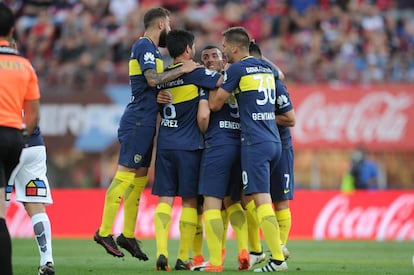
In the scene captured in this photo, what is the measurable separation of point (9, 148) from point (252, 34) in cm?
1864

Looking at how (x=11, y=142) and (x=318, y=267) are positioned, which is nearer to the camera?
(x=11, y=142)

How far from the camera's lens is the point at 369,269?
39.4 ft

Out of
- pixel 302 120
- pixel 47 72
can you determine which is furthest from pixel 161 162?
pixel 47 72

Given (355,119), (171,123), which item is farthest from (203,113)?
(355,119)

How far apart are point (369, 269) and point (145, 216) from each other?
9961 millimetres

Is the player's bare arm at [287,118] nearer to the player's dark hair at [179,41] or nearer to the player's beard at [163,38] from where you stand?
the player's dark hair at [179,41]

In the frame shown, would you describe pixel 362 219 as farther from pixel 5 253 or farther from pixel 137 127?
pixel 5 253

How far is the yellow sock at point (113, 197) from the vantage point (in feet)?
38.3

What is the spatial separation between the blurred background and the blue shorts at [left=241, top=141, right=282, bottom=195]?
12.8 metres

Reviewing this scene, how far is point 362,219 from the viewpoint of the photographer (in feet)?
69.9

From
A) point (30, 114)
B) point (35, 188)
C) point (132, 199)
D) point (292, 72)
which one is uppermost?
point (292, 72)

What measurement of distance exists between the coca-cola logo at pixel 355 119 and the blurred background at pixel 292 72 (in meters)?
0.02

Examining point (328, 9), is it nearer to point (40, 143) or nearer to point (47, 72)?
point (47, 72)

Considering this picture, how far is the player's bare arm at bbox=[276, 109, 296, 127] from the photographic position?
38.4 ft
